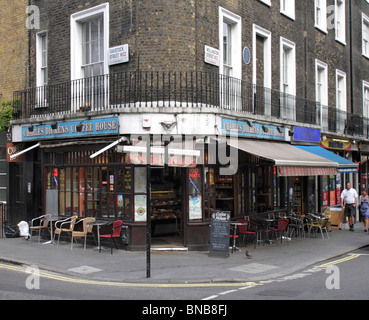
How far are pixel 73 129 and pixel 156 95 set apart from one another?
114 inches

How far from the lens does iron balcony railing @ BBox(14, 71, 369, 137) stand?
11836mm

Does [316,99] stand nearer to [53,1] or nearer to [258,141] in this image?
[258,141]

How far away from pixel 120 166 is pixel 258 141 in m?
4.45

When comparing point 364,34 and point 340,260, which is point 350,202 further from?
point 364,34

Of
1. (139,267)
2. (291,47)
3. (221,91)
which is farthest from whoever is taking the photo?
(291,47)

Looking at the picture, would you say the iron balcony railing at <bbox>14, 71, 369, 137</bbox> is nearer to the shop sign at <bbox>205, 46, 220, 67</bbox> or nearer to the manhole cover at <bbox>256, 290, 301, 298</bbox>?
the shop sign at <bbox>205, 46, 220, 67</bbox>

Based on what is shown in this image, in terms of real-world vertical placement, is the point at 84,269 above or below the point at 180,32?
below

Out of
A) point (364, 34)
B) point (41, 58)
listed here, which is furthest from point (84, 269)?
point (364, 34)

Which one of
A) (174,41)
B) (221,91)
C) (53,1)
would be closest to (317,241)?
(221,91)

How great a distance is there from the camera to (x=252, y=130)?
13320 mm

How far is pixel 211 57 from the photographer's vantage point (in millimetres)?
12453

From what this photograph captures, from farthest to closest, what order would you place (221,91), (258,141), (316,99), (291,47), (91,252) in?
(316,99), (291,47), (258,141), (221,91), (91,252)

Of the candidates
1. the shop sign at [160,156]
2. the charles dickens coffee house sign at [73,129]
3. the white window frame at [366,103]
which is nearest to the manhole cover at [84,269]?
the shop sign at [160,156]

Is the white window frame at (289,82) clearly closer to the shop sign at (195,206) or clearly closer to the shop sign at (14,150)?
the shop sign at (195,206)
